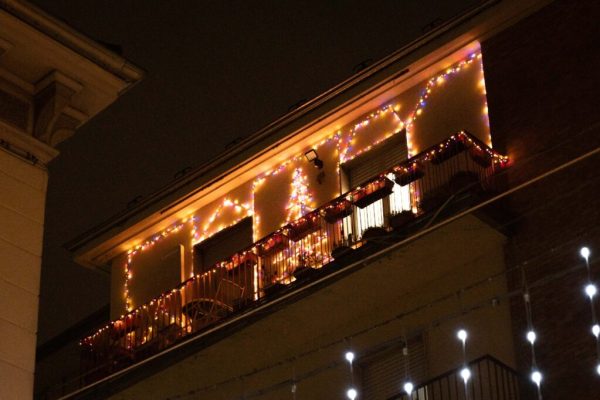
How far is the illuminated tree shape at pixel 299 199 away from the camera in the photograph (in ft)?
61.2

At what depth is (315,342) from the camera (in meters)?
17.2

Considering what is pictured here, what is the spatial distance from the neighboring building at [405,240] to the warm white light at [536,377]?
0.35 ft

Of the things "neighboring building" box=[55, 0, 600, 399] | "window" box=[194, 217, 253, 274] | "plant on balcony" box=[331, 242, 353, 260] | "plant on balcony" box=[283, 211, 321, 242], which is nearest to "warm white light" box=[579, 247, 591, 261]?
"neighboring building" box=[55, 0, 600, 399]

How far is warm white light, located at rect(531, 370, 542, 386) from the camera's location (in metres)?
13.8

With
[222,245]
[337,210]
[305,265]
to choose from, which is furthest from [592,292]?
[222,245]

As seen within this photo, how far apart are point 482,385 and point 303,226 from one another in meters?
3.95

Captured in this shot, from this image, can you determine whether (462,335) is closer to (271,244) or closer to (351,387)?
(351,387)

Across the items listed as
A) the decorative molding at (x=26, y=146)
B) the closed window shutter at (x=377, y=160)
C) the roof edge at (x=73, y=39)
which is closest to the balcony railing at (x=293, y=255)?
the closed window shutter at (x=377, y=160)

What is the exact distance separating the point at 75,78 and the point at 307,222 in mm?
5547

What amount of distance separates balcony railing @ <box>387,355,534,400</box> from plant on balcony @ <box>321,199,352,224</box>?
294 centimetres

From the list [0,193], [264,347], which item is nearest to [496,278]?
[264,347]

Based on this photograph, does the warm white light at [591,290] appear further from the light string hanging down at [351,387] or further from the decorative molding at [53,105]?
the decorative molding at [53,105]

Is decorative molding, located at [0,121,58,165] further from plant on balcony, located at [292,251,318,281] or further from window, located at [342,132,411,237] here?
window, located at [342,132,411,237]

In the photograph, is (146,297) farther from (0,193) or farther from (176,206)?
(0,193)
